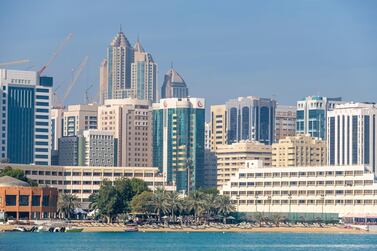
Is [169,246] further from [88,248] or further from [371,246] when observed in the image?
[371,246]

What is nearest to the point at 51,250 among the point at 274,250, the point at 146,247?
the point at 146,247

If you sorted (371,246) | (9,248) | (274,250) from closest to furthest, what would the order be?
(9,248)
(274,250)
(371,246)

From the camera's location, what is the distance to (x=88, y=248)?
178 m

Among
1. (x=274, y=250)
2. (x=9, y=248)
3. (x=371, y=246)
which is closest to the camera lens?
(x=9, y=248)

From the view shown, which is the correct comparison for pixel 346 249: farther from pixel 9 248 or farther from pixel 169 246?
pixel 9 248

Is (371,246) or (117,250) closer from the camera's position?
(117,250)

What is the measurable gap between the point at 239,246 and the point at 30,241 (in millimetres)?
31353

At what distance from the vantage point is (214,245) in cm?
19550

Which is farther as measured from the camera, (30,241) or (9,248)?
(30,241)

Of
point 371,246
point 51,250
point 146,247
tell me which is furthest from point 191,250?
point 371,246

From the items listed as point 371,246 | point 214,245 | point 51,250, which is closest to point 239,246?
point 214,245

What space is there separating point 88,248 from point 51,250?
691cm

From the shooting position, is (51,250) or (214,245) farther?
(214,245)

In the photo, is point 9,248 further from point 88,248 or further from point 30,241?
point 30,241
